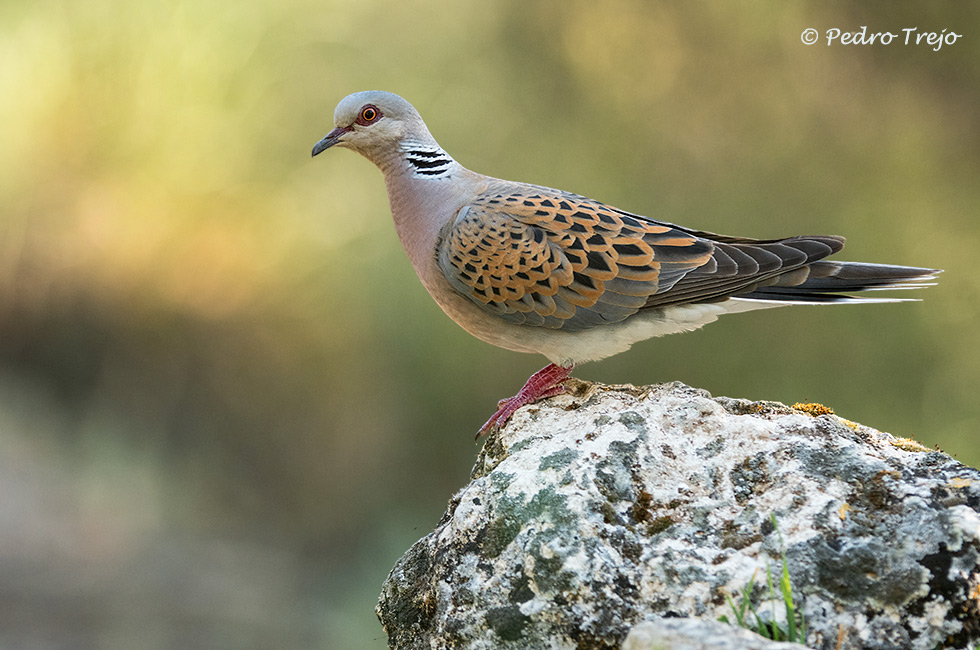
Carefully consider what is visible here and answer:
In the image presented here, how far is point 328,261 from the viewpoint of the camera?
8.23 meters

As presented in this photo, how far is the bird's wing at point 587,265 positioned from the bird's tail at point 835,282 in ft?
0.17

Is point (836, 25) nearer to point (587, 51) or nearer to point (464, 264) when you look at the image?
point (587, 51)

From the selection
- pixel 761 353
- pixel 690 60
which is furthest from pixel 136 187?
pixel 761 353

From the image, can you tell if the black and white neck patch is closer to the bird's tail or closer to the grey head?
the grey head

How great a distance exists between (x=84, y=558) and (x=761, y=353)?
19.9 ft

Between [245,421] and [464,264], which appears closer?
[464,264]

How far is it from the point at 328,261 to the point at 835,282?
17.9 feet

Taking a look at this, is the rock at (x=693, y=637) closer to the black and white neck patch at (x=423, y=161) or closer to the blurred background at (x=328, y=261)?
the black and white neck patch at (x=423, y=161)

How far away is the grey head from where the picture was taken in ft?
13.6

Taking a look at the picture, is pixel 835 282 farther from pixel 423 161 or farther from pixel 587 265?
pixel 423 161

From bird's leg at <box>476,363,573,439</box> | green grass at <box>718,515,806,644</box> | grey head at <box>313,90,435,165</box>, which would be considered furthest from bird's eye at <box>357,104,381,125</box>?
green grass at <box>718,515,806,644</box>

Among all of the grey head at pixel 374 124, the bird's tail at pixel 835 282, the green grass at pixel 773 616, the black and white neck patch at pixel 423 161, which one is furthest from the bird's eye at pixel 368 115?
the green grass at pixel 773 616

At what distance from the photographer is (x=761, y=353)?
777cm

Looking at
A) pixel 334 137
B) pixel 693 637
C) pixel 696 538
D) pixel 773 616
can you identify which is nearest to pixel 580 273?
pixel 334 137
